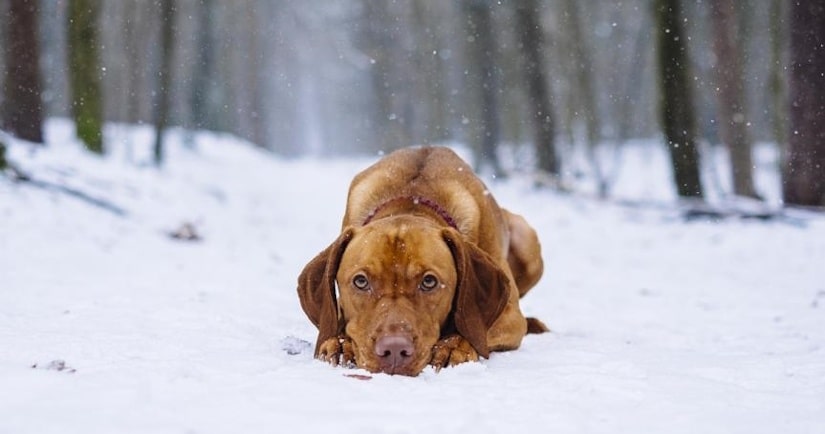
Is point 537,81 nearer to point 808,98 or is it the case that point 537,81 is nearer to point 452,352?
point 808,98

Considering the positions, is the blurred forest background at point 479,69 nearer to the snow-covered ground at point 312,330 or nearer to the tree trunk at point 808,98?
the tree trunk at point 808,98

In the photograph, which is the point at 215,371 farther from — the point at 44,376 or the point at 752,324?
the point at 752,324

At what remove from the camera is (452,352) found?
369 centimetres

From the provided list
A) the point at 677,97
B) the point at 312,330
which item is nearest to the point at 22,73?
the point at 312,330

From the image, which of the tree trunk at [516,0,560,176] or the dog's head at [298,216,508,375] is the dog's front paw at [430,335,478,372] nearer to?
the dog's head at [298,216,508,375]

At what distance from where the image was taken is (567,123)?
21.2m

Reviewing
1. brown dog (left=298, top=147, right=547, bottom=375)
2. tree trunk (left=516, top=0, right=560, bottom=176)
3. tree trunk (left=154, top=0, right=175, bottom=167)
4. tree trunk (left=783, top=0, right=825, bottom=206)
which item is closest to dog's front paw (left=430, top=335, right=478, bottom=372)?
brown dog (left=298, top=147, right=547, bottom=375)

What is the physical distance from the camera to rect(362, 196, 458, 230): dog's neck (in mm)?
4488

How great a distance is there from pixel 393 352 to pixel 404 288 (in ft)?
1.40

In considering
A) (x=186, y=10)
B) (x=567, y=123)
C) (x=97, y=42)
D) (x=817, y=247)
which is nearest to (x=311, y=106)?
(x=186, y=10)

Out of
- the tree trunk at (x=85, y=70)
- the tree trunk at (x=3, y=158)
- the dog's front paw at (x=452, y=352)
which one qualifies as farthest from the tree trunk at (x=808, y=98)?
the tree trunk at (x=85, y=70)

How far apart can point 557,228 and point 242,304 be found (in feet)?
25.1

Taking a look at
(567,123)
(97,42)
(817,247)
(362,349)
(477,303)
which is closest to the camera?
(362,349)

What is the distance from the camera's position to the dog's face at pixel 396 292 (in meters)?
3.34
